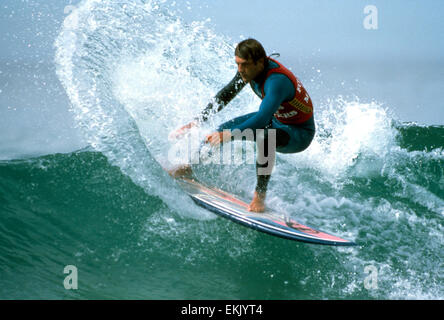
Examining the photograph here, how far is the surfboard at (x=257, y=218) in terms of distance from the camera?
299 cm

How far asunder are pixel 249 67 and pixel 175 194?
127 centimetres

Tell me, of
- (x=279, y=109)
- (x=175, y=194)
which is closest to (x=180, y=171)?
(x=175, y=194)

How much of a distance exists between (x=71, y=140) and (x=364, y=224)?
352 cm

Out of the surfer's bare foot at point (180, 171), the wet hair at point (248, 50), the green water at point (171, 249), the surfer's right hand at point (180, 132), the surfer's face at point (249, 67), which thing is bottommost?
the green water at point (171, 249)

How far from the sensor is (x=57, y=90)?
744cm

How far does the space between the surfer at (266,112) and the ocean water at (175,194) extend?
1.08 ft

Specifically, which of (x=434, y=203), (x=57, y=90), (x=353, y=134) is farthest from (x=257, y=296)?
(x=57, y=90)

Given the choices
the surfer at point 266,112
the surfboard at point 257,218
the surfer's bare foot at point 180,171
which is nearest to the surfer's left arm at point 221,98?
the surfer at point 266,112

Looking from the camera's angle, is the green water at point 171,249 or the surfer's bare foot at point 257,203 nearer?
the green water at point 171,249

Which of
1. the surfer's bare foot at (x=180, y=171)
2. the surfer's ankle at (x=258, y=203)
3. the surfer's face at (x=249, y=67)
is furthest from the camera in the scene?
the surfer's bare foot at (x=180, y=171)

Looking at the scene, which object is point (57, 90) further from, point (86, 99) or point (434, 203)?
point (434, 203)

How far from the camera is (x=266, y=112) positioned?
286 centimetres

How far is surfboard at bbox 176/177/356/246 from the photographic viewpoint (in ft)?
9.80

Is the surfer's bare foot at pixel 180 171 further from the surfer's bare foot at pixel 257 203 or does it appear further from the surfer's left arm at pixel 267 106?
the surfer's left arm at pixel 267 106
